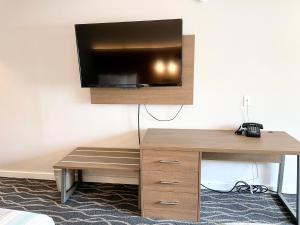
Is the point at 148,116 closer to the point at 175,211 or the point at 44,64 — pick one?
the point at 175,211

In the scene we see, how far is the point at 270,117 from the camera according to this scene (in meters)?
2.49

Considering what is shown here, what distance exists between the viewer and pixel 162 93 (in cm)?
256

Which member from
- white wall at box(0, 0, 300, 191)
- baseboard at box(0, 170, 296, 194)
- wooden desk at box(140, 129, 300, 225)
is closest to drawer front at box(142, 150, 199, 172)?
wooden desk at box(140, 129, 300, 225)

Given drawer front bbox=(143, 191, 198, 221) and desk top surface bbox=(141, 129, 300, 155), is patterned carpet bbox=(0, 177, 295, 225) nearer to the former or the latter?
drawer front bbox=(143, 191, 198, 221)

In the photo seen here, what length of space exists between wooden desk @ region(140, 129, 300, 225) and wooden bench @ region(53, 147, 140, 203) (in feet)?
0.74

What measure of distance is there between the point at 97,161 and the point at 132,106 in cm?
69

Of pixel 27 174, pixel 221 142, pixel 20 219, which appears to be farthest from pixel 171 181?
pixel 27 174

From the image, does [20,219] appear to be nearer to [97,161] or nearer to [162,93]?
[97,161]

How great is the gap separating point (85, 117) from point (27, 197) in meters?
1.03

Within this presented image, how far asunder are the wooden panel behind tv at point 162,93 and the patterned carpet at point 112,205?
1.00 metres

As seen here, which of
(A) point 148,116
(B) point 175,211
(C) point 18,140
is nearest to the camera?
(B) point 175,211

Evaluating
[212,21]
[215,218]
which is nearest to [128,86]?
[212,21]

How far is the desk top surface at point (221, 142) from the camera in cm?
197

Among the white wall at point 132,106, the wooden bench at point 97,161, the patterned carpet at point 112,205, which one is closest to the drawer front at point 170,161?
the wooden bench at point 97,161
